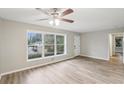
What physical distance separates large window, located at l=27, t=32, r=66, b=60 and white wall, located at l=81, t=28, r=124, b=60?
90.0 inches

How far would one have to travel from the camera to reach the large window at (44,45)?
5.14 metres

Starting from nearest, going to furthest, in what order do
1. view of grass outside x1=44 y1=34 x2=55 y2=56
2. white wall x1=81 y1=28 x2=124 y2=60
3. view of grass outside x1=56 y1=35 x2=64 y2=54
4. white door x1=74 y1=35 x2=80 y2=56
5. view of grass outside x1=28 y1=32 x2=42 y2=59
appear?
view of grass outside x1=28 y1=32 x2=42 y2=59 → view of grass outside x1=44 y1=34 x2=55 y2=56 → view of grass outside x1=56 y1=35 x2=64 y2=54 → white wall x1=81 y1=28 x2=124 y2=60 → white door x1=74 y1=35 x2=80 y2=56

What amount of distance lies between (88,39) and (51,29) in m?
3.63

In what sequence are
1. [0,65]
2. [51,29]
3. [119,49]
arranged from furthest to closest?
1. [119,49]
2. [51,29]
3. [0,65]

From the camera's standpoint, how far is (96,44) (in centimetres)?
755

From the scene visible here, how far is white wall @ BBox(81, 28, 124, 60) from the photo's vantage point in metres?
6.79

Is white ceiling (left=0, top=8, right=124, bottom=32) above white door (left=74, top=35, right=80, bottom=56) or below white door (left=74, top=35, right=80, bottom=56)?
above

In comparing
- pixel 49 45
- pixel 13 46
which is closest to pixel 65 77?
pixel 13 46

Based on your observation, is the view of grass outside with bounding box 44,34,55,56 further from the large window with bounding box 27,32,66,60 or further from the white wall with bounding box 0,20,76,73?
the white wall with bounding box 0,20,76,73

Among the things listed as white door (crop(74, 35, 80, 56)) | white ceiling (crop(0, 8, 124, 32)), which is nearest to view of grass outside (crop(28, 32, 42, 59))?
white ceiling (crop(0, 8, 124, 32))

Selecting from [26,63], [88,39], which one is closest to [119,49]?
[88,39]

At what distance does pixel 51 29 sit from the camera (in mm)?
5938

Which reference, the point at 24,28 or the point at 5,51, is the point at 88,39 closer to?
the point at 24,28

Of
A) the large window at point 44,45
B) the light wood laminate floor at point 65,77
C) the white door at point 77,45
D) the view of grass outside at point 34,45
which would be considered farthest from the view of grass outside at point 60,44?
the light wood laminate floor at point 65,77
